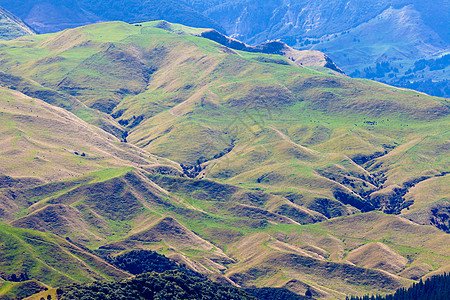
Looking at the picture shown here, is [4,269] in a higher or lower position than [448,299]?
lower

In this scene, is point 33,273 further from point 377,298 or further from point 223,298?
point 377,298

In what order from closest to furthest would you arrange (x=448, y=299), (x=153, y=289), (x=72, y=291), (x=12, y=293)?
1. (x=72, y=291)
2. (x=153, y=289)
3. (x=12, y=293)
4. (x=448, y=299)

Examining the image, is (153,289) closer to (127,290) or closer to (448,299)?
(127,290)

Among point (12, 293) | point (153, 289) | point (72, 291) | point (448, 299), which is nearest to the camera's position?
point (72, 291)

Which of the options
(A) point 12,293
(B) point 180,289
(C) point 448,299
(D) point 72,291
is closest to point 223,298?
(B) point 180,289

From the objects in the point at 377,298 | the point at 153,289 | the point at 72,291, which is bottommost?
the point at 72,291

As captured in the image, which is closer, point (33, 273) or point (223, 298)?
point (223, 298)

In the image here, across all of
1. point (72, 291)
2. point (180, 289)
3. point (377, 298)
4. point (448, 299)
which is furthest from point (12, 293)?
point (448, 299)
